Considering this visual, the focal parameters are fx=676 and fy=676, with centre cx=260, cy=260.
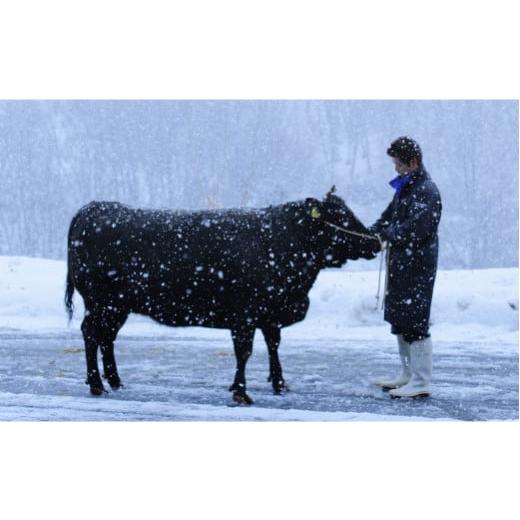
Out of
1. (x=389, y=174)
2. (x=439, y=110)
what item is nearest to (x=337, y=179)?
(x=389, y=174)

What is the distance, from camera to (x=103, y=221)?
5473 millimetres

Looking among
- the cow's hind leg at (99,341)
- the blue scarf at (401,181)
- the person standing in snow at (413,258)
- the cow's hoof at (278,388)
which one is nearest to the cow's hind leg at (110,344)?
the cow's hind leg at (99,341)

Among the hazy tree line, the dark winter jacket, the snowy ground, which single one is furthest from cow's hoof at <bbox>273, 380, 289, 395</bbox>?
the hazy tree line

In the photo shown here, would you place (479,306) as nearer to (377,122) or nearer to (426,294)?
(426,294)

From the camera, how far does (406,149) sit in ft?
17.4

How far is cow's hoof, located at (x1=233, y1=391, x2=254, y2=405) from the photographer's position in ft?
16.3

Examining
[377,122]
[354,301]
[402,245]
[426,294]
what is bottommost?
[354,301]

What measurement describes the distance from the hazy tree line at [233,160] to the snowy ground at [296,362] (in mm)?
12313

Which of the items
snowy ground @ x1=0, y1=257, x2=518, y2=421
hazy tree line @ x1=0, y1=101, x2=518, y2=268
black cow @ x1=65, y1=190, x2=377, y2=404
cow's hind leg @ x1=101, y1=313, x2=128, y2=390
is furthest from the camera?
hazy tree line @ x1=0, y1=101, x2=518, y2=268

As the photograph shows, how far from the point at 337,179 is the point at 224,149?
11.0m

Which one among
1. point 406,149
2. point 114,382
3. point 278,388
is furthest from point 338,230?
point 114,382

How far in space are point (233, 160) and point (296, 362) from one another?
20.2 metres

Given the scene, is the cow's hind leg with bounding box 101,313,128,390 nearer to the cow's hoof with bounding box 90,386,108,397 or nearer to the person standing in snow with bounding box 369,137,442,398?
the cow's hoof with bounding box 90,386,108,397

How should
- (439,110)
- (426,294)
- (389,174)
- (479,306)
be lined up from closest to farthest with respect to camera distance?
(426,294)
(479,306)
(439,110)
(389,174)
